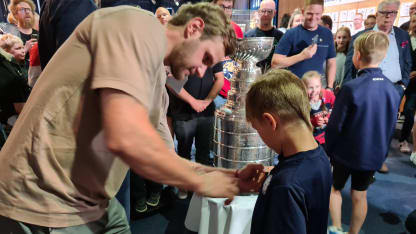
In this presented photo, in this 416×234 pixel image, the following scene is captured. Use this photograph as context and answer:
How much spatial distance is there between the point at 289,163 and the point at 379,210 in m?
2.11

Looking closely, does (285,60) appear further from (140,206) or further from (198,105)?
(140,206)

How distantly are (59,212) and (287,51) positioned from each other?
2.28 meters

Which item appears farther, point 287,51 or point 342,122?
point 287,51

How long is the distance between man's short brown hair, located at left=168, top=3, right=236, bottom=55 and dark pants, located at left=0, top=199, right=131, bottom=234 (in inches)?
25.5

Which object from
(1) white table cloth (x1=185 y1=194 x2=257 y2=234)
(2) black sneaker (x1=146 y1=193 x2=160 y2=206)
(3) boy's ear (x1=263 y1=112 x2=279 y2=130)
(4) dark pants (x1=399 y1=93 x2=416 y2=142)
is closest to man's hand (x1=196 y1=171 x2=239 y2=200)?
(3) boy's ear (x1=263 y1=112 x2=279 y2=130)

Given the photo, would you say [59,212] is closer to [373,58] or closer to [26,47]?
[373,58]

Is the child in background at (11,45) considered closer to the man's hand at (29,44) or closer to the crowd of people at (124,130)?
the man's hand at (29,44)

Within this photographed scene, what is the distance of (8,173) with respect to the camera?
29.3 inches

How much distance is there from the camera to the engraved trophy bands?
1558 millimetres

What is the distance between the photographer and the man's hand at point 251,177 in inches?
37.2

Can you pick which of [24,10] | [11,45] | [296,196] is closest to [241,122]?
[296,196]

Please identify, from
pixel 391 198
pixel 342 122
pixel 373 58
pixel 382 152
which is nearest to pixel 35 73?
pixel 342 122

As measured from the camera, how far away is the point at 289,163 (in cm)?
90

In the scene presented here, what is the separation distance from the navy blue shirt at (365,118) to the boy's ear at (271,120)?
40.0 inches
